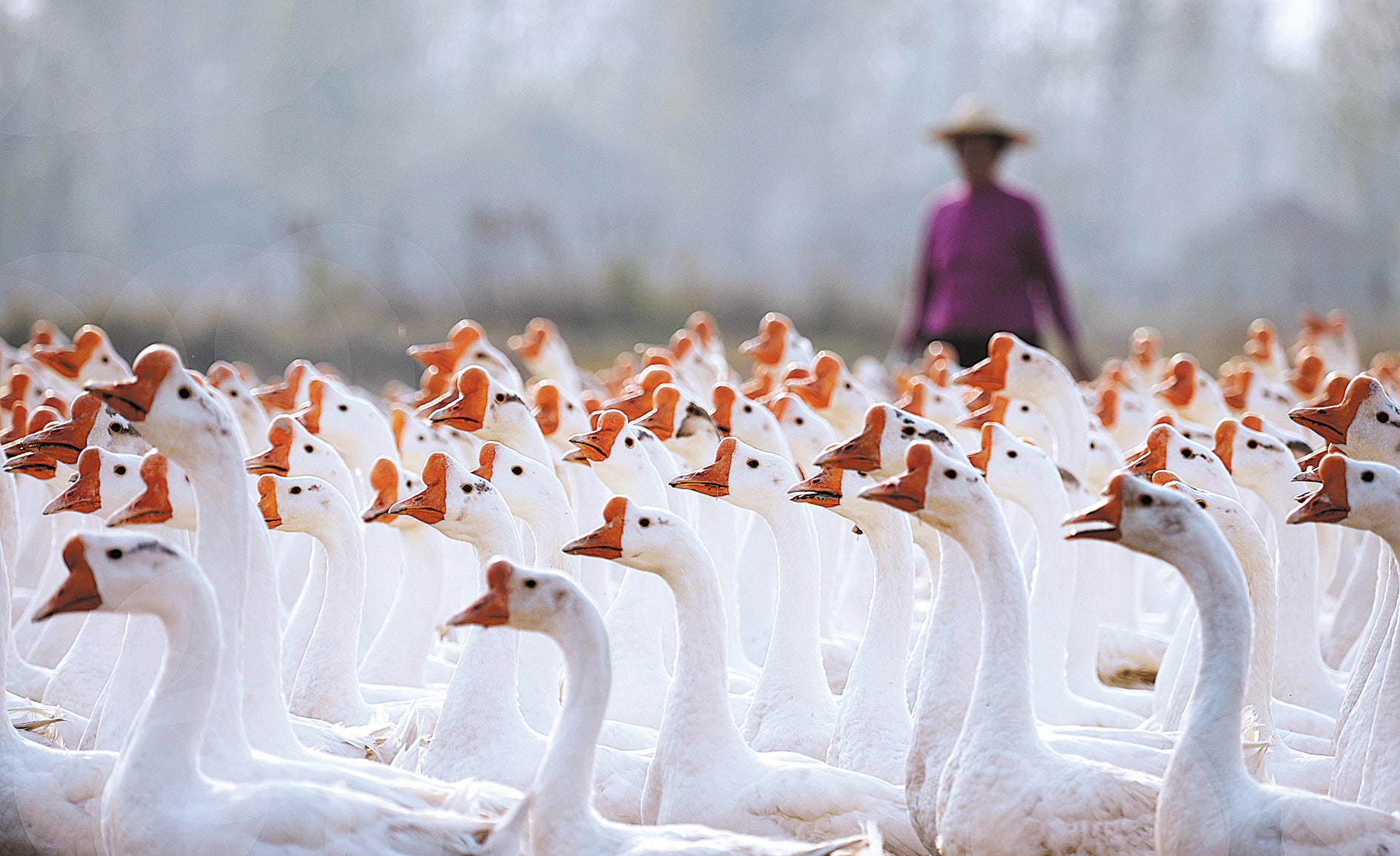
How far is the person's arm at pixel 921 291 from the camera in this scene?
8883 mm

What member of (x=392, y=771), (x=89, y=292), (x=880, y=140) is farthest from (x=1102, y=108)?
(x=392, y=771)

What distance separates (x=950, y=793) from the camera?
319 centimetres

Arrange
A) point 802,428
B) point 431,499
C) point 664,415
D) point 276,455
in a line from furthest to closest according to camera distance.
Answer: point 802,428 → point 664,415 → point 276,455 → point 431,499

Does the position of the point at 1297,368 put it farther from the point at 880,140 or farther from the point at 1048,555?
the point at 880,140

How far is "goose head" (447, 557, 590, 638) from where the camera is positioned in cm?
287

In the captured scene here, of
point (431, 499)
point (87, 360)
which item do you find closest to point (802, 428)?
point (431, 499)

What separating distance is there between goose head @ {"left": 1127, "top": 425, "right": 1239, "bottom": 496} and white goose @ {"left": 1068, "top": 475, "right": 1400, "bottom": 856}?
50.6 inches

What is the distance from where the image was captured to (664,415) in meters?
4.88

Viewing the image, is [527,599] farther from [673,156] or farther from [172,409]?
[673,156]

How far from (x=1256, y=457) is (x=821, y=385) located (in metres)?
1.91

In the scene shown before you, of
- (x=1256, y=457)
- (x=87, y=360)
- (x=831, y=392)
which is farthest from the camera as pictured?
(x=87, y=360)

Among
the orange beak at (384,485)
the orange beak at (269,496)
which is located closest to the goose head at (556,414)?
the orange beak at (384,485)

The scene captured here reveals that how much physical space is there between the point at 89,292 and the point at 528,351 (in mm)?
11596

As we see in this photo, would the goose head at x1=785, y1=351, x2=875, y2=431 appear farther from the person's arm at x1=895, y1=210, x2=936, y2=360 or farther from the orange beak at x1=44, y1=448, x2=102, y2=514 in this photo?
the person's arm at x1=895, y1=210, x2=936, y2=360
